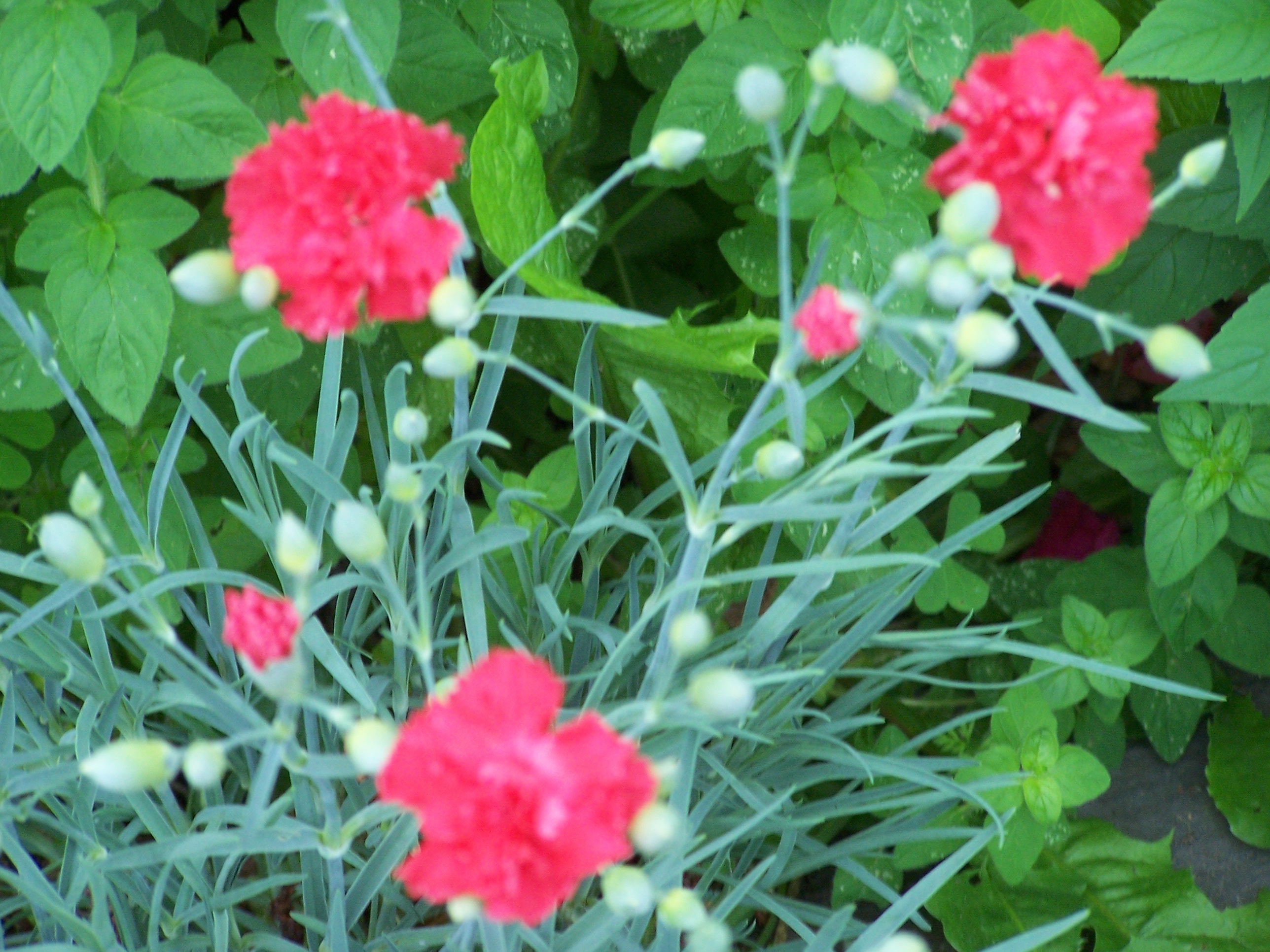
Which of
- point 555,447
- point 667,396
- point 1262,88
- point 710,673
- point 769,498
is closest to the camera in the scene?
point 710,673

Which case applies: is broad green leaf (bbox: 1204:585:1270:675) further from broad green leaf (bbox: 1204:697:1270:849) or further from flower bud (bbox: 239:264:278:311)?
flower bud (bbox: 239:264:278:311)

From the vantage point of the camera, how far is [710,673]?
36cm

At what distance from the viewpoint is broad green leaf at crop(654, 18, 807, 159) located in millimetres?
666

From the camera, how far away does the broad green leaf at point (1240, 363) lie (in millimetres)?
Result: 630

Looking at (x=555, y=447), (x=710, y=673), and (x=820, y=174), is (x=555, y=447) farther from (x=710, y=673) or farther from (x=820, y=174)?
(x=710, y=673)

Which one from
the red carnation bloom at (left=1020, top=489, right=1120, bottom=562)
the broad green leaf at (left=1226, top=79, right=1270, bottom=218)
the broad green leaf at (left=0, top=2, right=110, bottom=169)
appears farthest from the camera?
the red carnation bloom at (left=1020, top=489, right=1120, bottom=562)

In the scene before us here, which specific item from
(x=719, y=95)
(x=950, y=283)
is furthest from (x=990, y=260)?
(x=719, y=95)

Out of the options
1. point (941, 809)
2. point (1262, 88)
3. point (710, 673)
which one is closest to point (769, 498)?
point (710, 673)

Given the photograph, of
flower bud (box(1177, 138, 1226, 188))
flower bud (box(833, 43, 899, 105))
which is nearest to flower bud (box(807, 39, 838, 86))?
flower bud (box(833, 43, 899, 105))

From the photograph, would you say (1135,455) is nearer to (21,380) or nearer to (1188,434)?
(1188,434)

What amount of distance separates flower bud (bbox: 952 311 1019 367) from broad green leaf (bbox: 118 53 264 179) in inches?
16.2

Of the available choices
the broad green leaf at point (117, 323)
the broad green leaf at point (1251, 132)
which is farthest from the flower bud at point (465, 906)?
the broad green leaf at point (1251, 132)

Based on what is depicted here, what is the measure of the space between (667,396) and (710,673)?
1.45 feet

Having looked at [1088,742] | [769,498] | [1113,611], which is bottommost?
[1088,742]
